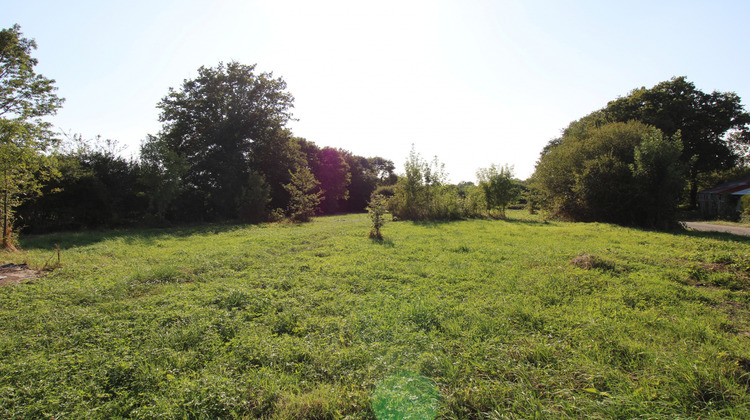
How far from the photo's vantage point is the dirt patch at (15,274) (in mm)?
6043

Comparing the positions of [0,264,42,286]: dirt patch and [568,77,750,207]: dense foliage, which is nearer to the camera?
[0,264,42,286]: dirt patch

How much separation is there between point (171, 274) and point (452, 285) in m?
6.09

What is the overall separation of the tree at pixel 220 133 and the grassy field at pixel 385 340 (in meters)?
14.9

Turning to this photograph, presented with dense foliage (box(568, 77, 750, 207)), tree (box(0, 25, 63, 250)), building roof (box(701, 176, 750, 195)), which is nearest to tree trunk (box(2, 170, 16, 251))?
tree (box(0, 25, 63, 250))

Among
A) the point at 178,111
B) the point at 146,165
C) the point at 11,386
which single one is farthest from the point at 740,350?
the point at 178,111

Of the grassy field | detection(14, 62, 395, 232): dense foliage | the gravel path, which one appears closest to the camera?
the grassy field

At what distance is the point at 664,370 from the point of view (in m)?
2.94

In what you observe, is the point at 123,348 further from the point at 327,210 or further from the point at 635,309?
the point at 327,210

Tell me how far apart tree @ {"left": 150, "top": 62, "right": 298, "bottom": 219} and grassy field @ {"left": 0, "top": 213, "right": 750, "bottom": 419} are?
14.9 m

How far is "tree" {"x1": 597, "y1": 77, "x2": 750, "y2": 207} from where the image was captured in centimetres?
2650

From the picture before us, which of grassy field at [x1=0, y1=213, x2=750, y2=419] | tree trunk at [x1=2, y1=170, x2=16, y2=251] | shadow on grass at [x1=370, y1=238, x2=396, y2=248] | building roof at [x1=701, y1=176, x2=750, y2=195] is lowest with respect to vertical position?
grassy field at [x1=0, y1=213, x2=750, y2=419]

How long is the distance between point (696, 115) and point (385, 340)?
1504 inches

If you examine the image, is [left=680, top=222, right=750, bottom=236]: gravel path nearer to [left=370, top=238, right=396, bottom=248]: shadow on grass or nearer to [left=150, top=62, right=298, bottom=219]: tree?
[left=370, top=238, right=396, bottom=248]: shadow on grass

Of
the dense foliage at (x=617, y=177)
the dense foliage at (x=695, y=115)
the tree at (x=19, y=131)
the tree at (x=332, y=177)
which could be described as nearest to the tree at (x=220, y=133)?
the tree at (x=19, y=131)
